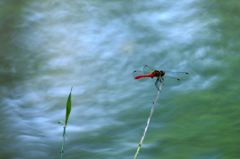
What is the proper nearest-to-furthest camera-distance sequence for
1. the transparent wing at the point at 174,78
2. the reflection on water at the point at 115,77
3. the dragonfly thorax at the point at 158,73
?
the dragonfly thorax at the point at 158,73, the reflection on water at the point at 115,77, the transparent wing at the point at 174,78

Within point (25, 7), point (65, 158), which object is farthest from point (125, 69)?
point (25, 7)

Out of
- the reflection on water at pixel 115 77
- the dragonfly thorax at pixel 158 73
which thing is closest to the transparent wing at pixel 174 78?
the reflection on water at pixel 115 77

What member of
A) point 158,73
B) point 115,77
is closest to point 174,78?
point 115,77

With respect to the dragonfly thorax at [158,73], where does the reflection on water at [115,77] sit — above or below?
above

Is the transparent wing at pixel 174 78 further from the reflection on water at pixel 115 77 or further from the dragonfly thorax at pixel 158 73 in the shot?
the dragonfly thorax at pixel 158 73

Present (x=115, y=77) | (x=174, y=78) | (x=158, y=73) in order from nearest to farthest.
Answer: (x=158, y=73) < (x=174, y=78) < (x=115, y=77)

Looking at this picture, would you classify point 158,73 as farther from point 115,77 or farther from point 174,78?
point 115,77

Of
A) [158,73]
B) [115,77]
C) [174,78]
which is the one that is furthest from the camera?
[115,77]

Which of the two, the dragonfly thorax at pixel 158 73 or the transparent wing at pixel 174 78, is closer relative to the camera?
the dragonfly thorax at pixel 158 73

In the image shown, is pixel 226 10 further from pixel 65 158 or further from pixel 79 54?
pixel 65 158

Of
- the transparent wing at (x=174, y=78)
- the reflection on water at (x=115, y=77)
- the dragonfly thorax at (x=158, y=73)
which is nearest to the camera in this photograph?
the dragonfly thorax at (x=158, y=73)
